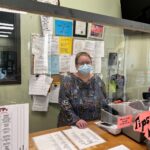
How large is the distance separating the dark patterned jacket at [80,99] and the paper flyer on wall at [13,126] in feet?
2.96

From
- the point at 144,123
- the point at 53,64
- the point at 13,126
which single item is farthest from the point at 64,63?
the point at 13,126

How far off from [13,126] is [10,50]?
1.43 meters

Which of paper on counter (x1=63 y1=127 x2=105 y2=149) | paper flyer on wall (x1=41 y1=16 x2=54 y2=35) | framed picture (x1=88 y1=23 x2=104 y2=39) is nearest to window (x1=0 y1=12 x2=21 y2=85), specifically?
paper flyer on wall (x1=41 y1=16 x2=54 y2=35)

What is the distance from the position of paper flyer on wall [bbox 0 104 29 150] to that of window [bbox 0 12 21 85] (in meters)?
1.33

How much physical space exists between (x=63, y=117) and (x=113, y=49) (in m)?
1.22

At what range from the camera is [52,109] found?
228 cm

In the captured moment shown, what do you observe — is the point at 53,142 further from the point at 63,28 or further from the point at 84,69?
the point at 63,28

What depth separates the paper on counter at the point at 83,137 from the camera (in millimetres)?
1117

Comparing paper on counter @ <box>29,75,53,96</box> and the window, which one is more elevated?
the window

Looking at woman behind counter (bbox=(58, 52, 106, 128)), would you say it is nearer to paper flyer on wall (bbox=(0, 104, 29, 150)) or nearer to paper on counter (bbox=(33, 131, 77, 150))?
paper on counter (bbox=(33, 131, 77, 150))

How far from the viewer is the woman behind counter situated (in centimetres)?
167

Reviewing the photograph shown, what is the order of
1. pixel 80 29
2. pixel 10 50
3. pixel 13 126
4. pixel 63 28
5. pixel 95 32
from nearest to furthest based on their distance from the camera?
pixel 13 126 < pixel 10 50 < pixel 63 28 < pixel 80 29 < pixel 95 32

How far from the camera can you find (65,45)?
2.29 m

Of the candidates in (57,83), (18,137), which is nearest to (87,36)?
(57,83)
